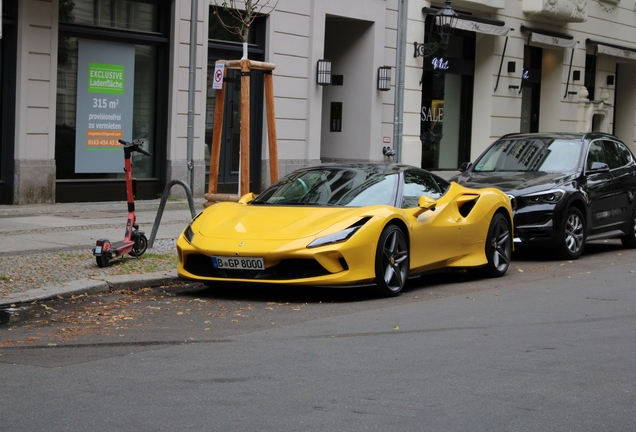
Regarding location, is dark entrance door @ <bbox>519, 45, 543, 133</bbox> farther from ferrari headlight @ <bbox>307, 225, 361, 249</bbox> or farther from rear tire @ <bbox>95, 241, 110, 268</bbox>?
ferrari headlight @ <bbox>307, 225, 361, 249</bbox>

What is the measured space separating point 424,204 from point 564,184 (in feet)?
12.6

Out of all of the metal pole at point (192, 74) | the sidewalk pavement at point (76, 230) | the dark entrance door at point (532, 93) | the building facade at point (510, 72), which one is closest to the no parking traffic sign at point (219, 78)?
the sidewalk pavement at point (76, 230)

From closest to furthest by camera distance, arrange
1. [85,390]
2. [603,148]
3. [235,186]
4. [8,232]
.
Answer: [85,390]
[8,232]
[603,148]
[235,186]

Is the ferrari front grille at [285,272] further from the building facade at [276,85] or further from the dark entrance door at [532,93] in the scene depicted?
the dark entrance door at [532,93]

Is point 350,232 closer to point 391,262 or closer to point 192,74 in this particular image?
point 391,262

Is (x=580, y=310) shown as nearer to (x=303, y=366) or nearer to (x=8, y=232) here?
(x=303, y=366)

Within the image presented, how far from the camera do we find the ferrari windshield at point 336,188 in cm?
986

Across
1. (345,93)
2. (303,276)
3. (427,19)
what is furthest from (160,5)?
(303,276)

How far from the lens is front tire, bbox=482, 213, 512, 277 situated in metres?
11.0

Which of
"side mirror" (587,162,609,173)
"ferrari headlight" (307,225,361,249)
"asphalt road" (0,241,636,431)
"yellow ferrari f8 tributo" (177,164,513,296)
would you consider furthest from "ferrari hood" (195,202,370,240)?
"side mirror" (587,162,609,173)

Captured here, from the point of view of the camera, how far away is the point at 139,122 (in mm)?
18453

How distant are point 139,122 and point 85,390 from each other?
1341cm

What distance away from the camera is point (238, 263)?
29.0ft

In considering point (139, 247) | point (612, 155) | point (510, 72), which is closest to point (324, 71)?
point (510, 72)
